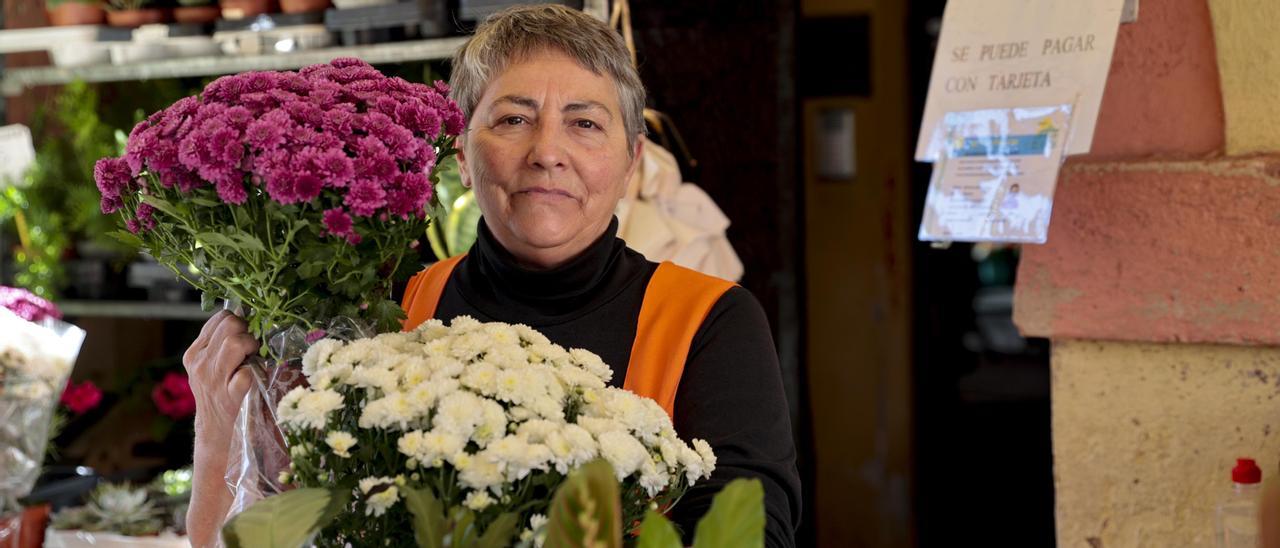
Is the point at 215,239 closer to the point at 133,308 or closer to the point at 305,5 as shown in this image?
the point at 305,5

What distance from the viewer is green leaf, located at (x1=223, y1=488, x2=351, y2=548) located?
0.89 meters

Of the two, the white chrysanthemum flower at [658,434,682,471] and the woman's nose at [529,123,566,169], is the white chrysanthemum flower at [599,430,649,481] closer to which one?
the white chrysanthemum flower at [658,434,682,471]

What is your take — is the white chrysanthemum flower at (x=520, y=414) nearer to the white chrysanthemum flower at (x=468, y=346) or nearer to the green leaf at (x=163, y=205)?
the white chrysanthemum flower at (x=468, y=346)

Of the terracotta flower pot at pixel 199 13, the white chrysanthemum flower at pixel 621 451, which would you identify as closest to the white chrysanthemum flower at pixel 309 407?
the white chrysanthemum flower at pixel 621 451

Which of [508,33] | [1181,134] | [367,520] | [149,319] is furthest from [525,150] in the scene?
[149,319]

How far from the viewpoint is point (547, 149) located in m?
1.52

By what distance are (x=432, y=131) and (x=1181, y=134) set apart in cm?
134

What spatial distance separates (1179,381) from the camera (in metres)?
1.95

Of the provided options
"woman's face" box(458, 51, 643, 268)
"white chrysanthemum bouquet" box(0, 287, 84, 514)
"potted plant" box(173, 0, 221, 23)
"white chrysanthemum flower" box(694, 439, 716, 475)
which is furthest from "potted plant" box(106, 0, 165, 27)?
"white chrysanthemum flower" box(694, 439, 716, 475)

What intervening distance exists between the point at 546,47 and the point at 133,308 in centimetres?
247

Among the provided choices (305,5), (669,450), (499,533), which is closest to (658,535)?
(499,533)

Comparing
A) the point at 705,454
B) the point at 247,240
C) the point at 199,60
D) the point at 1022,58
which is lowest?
the point at 705,454

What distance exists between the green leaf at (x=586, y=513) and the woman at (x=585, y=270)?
1.83 ft

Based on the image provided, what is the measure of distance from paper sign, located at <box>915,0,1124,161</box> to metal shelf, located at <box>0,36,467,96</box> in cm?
137
